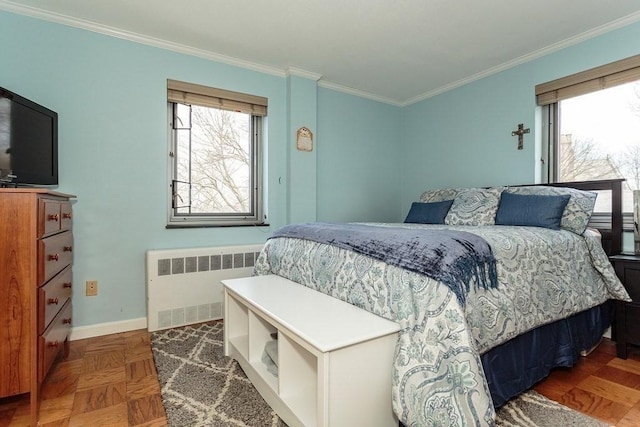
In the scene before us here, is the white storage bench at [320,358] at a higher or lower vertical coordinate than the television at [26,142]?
lower

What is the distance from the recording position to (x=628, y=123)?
2434 millimetres

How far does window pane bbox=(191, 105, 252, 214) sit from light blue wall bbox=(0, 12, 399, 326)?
0.92ft

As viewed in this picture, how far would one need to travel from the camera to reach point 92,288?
239 cm

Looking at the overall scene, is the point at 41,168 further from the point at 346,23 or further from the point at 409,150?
the point at 409,150

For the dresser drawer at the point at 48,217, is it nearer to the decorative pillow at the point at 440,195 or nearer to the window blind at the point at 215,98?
the window blind at the point at 215,98

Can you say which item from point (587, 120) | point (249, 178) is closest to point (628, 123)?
point (587, 120)

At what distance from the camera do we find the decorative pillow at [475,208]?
2.56 metres

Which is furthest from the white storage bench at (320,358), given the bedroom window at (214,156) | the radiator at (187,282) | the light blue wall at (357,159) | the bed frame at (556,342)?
the light blue wall at (357,159)

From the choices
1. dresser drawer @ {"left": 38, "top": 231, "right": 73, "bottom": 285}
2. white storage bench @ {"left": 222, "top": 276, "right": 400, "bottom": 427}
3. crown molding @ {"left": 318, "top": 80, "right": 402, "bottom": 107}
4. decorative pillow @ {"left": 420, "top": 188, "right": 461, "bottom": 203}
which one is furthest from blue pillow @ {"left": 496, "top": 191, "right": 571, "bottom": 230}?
dresser drawer @ {"left": 38, "top": 231, "right": 73, "bottom": 285}

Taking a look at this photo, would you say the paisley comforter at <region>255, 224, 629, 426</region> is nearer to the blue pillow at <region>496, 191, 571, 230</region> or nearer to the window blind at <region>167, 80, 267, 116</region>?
the blue pillow at <region>496, 191, 571, 230</region>

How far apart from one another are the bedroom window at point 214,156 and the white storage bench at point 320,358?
141 cm

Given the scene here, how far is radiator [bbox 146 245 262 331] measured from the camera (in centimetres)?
247

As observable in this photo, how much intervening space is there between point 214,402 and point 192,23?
2.47 meters

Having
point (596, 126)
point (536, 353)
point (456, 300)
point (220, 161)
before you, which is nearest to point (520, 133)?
point (596, 126)
